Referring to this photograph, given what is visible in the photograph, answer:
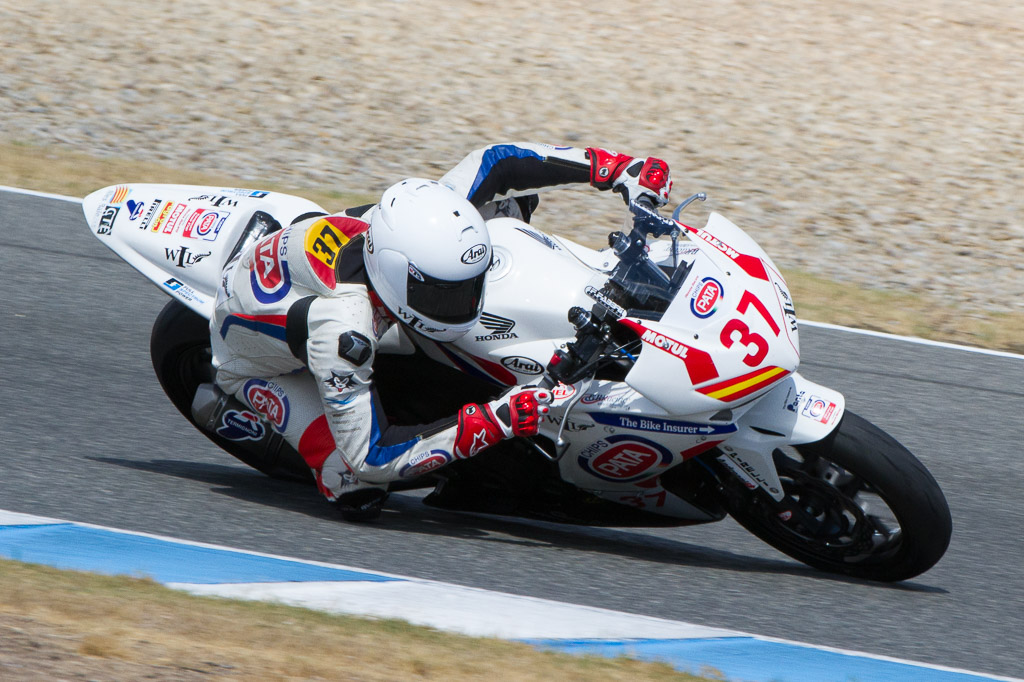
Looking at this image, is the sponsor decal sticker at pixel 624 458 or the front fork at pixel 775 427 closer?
the front fork at pixel 775 427

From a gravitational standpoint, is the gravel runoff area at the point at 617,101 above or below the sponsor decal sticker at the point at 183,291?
below

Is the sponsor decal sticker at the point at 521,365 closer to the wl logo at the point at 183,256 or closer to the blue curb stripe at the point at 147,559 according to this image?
the blue curb stripe at the point at 147,559

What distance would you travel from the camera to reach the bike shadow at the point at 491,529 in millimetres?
4535

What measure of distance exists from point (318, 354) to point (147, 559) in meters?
0.84

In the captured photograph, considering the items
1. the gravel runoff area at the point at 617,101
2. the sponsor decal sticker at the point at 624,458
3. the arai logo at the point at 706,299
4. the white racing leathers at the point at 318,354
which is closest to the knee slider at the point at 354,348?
the white racing leathers at the point at 318,354

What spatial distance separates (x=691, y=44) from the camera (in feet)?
38.5

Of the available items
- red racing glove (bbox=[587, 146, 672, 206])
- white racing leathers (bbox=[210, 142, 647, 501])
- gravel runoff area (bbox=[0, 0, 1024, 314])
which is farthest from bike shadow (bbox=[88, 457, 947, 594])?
gravel runoff area (bbox=[0, 0, 1024, 314])

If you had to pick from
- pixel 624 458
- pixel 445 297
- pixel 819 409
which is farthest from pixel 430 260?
pixel 819 409

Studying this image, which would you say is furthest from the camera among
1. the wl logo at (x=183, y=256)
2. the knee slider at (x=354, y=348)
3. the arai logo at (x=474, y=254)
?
the wl logo at (x=183, y=256)

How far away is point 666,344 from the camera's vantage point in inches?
155

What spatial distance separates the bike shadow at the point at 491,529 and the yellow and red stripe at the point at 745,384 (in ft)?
2.78

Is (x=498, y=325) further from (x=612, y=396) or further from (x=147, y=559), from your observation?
(x=147, y=559)

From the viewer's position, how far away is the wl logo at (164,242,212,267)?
183 inches

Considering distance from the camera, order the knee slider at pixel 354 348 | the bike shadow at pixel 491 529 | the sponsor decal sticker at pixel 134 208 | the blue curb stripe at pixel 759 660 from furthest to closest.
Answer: the sponsor decal sticker at pixel 134 208
the bike shadow at pixel 491 529
the knee slider at pixel 354 348
the blue curb stripe at pixel 759 660
